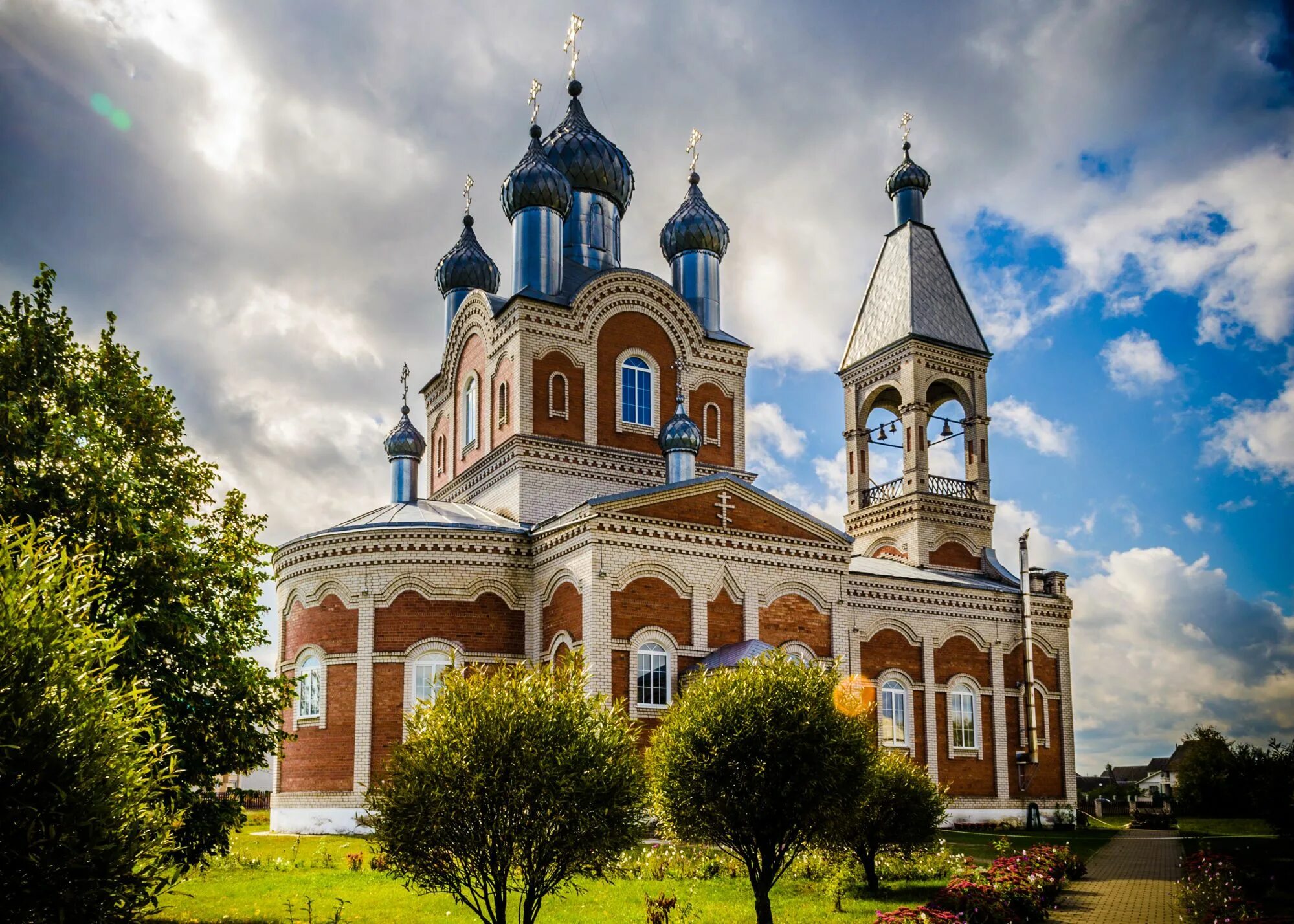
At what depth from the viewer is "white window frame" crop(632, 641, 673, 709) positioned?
2105cm

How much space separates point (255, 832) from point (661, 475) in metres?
11.6

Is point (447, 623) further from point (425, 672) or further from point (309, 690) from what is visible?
point (309, 690)

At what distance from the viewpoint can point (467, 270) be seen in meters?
30.8

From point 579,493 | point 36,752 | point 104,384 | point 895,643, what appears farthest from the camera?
point 895,643

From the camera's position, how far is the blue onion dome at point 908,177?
33.6m

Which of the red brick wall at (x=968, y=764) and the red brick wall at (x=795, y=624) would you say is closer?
the red brick wall at (x=795, y=624)

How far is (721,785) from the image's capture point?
12.6 meters

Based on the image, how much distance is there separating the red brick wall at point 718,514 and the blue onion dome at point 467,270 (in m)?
11.4

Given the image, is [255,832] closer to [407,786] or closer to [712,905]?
[712,905]

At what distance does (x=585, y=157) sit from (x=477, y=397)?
22.0ft

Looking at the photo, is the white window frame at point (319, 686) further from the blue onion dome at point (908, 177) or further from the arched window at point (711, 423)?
the blue onion dome at point (908, 177)

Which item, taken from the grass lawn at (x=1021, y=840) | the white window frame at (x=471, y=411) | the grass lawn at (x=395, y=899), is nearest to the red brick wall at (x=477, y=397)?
the white window frame at (x=471, y=411)

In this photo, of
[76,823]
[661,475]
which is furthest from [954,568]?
[76,823]

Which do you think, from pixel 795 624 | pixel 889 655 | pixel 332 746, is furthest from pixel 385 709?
pixel 889 655
